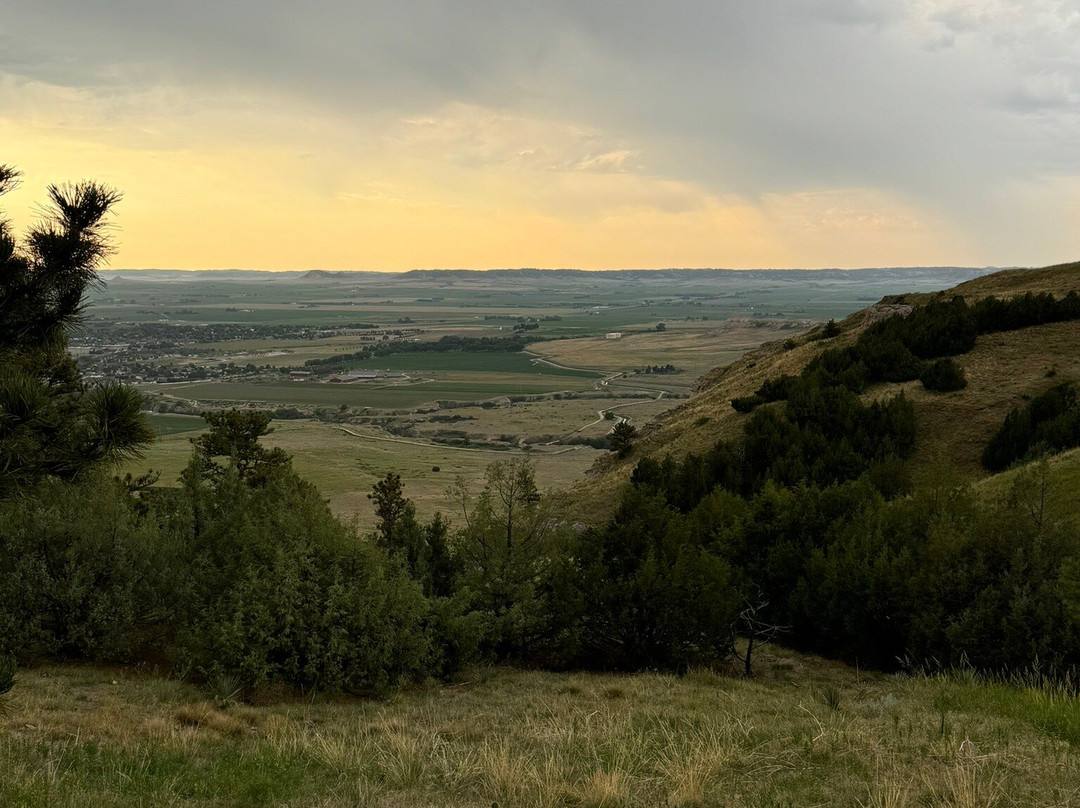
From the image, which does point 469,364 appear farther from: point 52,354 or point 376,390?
point 52,354

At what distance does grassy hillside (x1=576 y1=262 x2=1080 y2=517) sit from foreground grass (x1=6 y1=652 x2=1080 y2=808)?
20246mm

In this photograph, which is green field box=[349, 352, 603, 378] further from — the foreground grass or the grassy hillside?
the foreground grass

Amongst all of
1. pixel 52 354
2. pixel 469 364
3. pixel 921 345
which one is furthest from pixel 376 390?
pixel 52 354

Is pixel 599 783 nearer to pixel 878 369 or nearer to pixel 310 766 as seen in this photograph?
pixel 310 766

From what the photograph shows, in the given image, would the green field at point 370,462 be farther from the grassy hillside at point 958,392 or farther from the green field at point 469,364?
the green field at point 469,364

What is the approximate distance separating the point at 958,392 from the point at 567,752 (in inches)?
1420

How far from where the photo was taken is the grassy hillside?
35281 millimetres

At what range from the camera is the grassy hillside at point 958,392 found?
1389 inches

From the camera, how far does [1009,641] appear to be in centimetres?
1538

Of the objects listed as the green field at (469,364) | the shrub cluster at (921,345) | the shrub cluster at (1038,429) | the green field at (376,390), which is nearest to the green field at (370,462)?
the shrub cluster at (921,345)

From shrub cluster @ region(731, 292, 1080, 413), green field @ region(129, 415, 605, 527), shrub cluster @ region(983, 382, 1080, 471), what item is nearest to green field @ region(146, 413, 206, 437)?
green field @ region(129, 415, 605, 527)

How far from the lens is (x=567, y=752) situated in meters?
9.74

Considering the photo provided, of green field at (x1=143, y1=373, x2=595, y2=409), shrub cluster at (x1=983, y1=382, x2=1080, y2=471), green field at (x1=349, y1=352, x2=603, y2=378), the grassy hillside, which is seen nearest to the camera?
shrub cluster at (x1=983, y1=382, x2=1080, y2=471)

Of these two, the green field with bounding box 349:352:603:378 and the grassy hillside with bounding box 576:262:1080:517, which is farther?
the green field with bounding box 349:352:603:378
